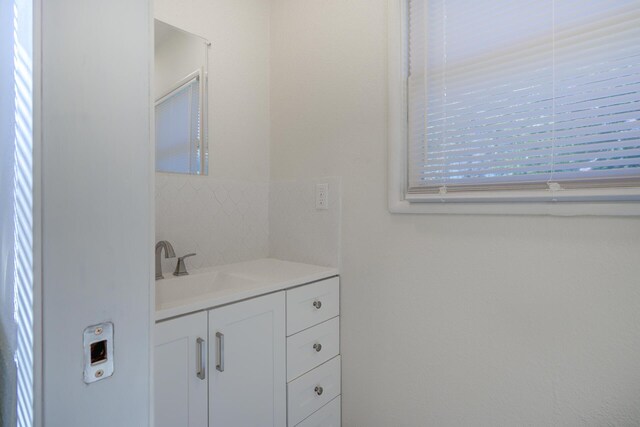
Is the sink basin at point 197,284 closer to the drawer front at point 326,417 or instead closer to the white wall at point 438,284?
the white wall at point 438,284

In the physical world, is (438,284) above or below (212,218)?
below

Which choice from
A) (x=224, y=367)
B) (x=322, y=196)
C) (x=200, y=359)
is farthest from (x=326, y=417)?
(x=322, y=196)

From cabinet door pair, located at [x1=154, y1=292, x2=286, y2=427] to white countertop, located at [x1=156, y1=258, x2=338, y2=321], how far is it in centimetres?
4

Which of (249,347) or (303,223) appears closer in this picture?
(249,347)

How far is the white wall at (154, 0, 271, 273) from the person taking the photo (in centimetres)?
157

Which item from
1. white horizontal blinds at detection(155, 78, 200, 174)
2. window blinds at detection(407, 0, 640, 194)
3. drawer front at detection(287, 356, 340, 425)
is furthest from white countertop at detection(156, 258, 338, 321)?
window blinds at detection(407, 0, 640, 194)

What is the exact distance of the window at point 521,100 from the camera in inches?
37.8

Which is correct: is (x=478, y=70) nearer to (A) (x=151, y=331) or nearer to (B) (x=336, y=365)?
(A) (x=151, y=331)

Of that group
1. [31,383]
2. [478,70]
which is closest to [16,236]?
[31,383]

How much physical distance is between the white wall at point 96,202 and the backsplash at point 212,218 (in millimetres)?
1024

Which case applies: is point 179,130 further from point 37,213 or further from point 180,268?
point 37,213

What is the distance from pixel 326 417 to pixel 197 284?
903 mm

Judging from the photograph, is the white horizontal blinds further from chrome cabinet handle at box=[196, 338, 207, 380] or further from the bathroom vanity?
chrome cabinet handle at box=[196, 338, 207, 380]

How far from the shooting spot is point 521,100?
1.13m
